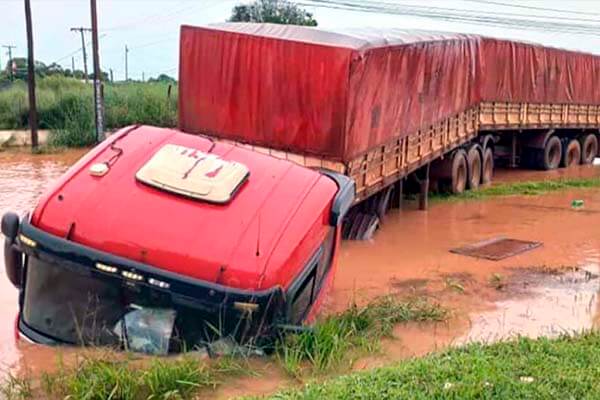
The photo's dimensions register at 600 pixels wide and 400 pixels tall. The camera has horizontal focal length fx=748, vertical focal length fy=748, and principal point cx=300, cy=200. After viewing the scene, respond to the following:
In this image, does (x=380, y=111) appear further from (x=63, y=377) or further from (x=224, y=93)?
(x=63, y=377)

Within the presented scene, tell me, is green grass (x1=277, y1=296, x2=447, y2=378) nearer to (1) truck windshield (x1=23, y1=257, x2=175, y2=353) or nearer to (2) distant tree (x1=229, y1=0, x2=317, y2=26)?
(1) truck windshield (x1=23, y1=257, x2=175, y2=353)

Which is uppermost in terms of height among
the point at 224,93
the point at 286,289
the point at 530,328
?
the point at 224,93

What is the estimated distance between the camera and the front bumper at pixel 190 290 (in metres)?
5.36

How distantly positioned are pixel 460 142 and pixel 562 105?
7.84m

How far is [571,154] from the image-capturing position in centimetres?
2381

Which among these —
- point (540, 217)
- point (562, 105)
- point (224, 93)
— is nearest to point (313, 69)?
point (224, 93)

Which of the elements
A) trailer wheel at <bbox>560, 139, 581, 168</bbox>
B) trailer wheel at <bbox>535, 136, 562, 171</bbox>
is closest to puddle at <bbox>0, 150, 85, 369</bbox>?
trailer wheel at <bbox>535, 136, 562, 171</bbox>

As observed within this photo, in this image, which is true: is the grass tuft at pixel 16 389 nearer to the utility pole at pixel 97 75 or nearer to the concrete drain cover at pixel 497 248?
the concrete drain cover at pixel 497 248

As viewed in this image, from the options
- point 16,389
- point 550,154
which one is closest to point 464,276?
point 16,389

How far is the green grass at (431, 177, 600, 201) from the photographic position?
16.2 m

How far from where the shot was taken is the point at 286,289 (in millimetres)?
5637

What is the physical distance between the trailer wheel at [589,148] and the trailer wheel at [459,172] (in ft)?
31.2

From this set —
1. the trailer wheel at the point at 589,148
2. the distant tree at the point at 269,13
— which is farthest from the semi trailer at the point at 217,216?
the distant tree at the point at 269,13

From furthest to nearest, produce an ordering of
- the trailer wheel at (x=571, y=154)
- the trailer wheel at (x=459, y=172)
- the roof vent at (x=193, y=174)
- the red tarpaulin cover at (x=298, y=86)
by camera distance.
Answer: the trailer wheel at (x=571, y=154) → the trailer wheel at (x=459, y=172) → the red tarpaulin cover at (x=298, y=86) → the roof vent at (x=193, y=174)
